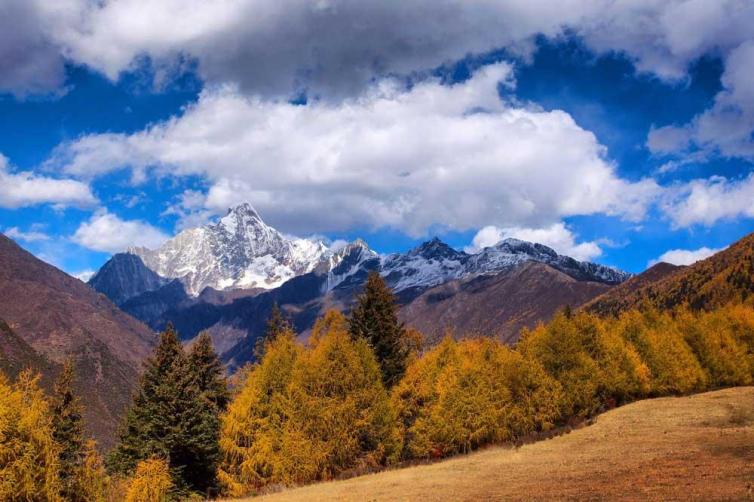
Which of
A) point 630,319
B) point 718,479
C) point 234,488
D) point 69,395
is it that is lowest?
point 234,488

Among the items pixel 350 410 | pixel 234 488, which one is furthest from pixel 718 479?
pixel 234 488

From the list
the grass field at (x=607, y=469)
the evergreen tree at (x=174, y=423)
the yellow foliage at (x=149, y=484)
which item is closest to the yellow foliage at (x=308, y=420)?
the evergreen tree at (x=174, y=423)

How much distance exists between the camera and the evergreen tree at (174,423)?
53781 mm

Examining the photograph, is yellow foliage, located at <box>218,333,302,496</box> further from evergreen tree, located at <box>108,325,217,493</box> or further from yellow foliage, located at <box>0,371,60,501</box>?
yellow foliage, located at <box>0,371,60,501</box>

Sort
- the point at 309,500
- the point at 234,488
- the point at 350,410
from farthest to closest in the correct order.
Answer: the point at 350,410
the point at 234,488
the point at 309,500

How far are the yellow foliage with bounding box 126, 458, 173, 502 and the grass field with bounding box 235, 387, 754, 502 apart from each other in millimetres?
7432

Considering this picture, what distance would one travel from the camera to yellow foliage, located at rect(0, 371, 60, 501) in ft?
101

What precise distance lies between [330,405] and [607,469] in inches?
1039

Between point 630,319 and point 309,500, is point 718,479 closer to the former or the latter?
point 309,500

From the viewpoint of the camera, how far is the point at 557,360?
7025 centimetres

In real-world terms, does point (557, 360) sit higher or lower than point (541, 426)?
higher

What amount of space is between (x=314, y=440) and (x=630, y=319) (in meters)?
59.1

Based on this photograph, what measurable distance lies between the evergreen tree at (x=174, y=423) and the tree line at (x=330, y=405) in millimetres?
129

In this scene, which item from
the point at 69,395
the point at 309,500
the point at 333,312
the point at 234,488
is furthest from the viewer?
the point at 333,312
